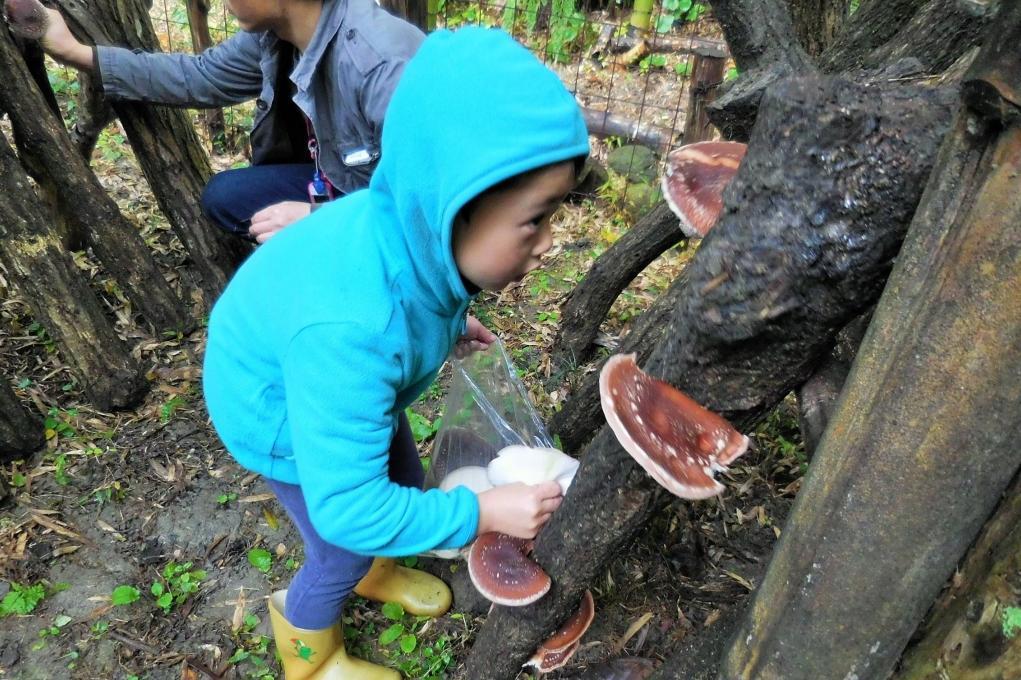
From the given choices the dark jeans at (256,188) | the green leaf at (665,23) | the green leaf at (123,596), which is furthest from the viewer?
the green leaf at (665,23)

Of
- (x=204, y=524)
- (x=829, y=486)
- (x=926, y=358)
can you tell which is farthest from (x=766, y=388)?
(x=204, y=524)

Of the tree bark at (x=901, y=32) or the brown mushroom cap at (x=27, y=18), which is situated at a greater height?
the tree bark at (x=901, y=32)

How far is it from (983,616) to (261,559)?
103 inches

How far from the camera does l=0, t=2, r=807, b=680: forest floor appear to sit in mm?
2654

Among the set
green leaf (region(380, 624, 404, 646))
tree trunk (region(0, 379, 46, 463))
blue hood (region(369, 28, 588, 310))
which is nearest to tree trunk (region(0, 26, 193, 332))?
tree trunk (region(0, 379, 46, 463))

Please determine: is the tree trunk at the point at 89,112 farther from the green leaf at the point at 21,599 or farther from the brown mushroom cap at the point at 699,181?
the brown mushroom cap at the point at 699,181

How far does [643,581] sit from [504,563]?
1.26m

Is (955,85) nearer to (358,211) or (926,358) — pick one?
(926,358)

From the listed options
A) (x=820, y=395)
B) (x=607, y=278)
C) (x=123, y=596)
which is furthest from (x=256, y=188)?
(x=820, y=395)

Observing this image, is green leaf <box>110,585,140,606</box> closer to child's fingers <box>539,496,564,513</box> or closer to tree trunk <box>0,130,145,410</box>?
tree trunk <box>0,130,145,410</box>

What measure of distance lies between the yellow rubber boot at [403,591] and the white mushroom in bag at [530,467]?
0.72m

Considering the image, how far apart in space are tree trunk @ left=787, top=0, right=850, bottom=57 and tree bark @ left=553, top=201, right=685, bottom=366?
877 millimetres

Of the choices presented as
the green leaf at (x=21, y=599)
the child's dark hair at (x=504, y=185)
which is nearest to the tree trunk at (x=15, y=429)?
the green leaf at (x=21, y=599)

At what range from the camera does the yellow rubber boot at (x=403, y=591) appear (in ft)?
9.31
